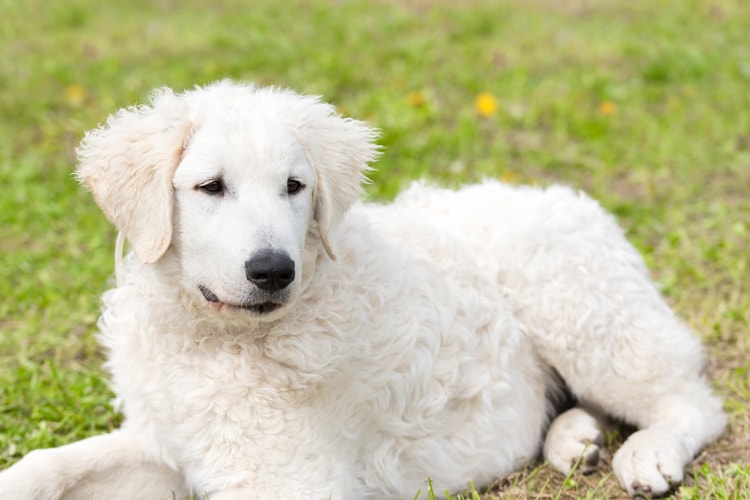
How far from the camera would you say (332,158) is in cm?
362

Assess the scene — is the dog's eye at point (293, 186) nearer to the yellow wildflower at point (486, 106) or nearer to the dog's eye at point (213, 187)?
the dog's eye at point (213, 187)

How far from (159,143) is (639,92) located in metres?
6.63

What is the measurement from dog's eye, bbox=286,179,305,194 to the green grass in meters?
1.63

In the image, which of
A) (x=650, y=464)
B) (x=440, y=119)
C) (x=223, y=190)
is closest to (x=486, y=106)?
(x=440, y=119)

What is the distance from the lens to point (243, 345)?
11.7 feet

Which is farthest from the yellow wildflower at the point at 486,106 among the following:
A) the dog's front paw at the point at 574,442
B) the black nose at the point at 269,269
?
the black nose at the point at 269,269

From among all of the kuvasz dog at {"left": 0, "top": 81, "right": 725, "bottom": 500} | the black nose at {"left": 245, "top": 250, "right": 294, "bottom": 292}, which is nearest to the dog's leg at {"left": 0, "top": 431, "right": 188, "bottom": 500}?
the kuvasz dog at {"left": 0, "top": 81, "right": 725, "bottom": 500}

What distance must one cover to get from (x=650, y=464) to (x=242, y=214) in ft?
7.01

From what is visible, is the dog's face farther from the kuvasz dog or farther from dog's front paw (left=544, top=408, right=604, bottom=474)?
dog's front paw (left=544, top=408, right=604, bottom=474)

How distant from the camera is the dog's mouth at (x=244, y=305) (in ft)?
10.8

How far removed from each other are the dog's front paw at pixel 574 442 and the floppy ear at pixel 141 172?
2.08m

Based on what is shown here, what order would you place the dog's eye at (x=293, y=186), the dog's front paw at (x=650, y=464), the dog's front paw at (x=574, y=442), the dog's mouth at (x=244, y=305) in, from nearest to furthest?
the dog's mouth at (x=244, y=305) → the dog's eye at (x=293, y=186) → the dog's front paw at (x=650, y=464) → the dog's front paw at (x=574, y=442)

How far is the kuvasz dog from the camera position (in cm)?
335

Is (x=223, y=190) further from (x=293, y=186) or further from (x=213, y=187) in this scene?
(x=293, y=186)
